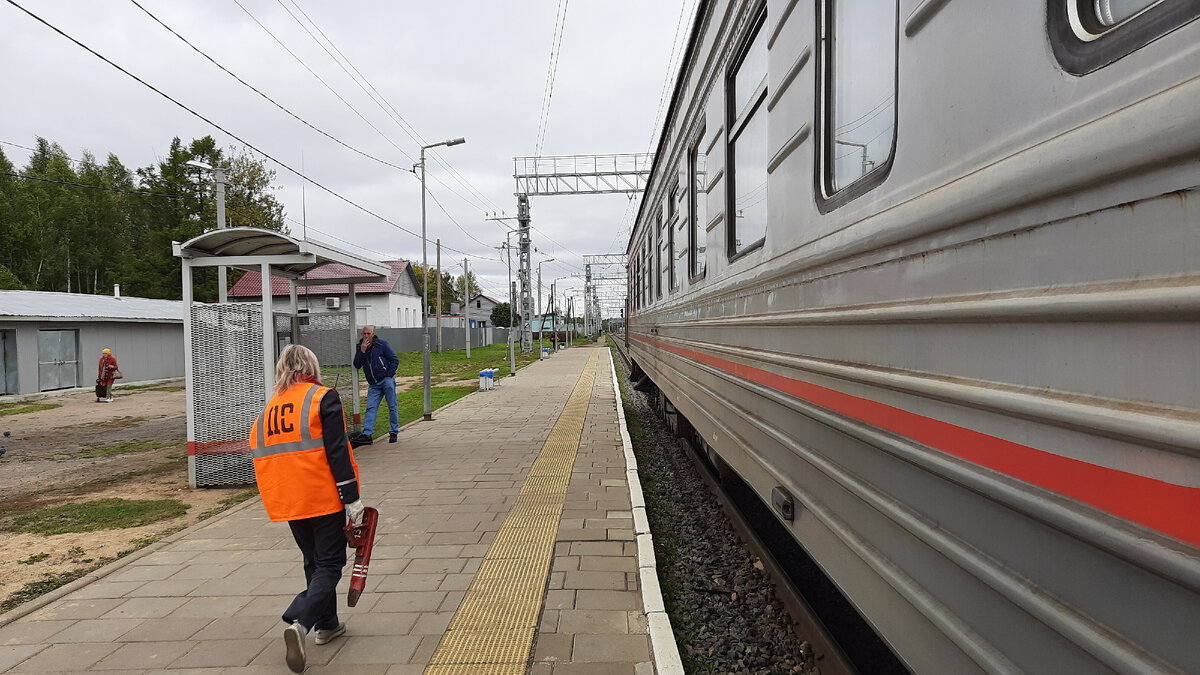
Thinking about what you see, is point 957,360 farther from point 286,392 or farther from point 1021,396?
point 286,392

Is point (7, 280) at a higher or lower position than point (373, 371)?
higher

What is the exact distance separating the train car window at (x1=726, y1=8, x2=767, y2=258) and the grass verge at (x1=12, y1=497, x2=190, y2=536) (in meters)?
5.52

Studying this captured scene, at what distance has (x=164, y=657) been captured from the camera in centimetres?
330

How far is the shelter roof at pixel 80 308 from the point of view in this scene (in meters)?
18.4

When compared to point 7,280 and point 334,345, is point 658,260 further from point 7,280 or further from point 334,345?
point 7,280

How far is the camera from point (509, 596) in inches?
152

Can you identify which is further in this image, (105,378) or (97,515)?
(105,378)

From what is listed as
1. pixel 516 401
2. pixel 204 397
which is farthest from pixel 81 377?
pixel 204 397

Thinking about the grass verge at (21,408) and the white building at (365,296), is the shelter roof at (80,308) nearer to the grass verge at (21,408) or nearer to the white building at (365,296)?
the grass verge at (21,408)

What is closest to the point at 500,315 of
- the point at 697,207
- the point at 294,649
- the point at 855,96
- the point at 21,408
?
the point at 21,408

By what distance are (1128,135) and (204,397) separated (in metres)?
7.70

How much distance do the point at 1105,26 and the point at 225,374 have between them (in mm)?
7540

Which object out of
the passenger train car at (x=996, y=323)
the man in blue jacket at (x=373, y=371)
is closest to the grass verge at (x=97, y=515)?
the man in blue jacket at (x=373, y=371)

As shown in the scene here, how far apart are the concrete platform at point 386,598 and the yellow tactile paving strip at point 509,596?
0.03 m
